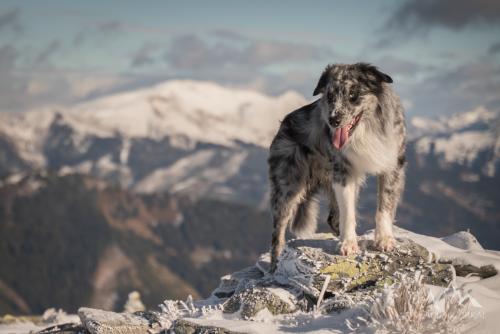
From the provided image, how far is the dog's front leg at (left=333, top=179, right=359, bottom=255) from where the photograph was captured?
1249cm

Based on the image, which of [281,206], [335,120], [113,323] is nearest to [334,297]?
[335,120]

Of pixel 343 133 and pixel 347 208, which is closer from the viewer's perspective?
pixel 343 133

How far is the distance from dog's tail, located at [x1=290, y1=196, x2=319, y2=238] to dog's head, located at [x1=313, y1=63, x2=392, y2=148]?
12.0ft

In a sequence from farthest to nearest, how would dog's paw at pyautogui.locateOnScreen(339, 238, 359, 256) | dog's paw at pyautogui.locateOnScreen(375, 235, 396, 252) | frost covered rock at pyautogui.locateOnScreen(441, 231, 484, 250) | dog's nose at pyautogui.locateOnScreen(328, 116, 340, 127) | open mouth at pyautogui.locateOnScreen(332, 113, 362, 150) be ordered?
frost covered rock at pyautogui.locateOnScreen(441, 231, 484, 250), dog's paw at pyautogui.locateOnScreen(375, 235, 396, 252), dog's paw at pyautogui.locateOnScreen(339, 238, 359, 256), open mouth at pyautogui.locateOnScreen(332, 113, 362, 150), dog's nose at pyautogui.locateOnScreen(328, 116, 340, 127)

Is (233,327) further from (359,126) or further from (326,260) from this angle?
(359,126)

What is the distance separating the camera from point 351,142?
1201cm

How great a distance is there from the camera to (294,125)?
14398 millimetres


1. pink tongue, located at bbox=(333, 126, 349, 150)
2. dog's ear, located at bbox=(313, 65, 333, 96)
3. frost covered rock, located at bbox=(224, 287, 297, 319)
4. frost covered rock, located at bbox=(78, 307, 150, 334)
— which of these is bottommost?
frost covered rock, located at bbox=(78, 307, 150, 334)

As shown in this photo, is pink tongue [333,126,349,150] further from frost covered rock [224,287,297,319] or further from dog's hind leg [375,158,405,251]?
frost covered rock [224,287,297,319]

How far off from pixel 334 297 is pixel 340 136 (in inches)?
116

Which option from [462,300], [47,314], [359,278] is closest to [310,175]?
[359,278]

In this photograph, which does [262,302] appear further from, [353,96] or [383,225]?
[353,96]

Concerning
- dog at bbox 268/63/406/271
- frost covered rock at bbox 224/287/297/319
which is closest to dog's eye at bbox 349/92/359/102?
dog at bbox 268/63/406/271

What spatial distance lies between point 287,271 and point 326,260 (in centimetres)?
82
